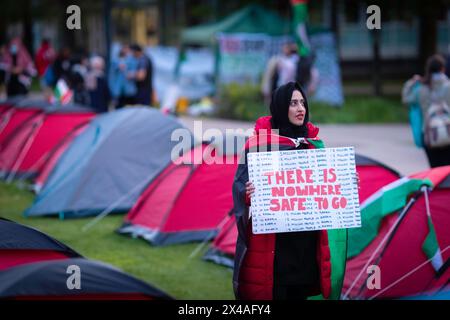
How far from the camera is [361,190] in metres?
8.19

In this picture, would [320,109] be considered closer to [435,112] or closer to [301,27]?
[301,27]

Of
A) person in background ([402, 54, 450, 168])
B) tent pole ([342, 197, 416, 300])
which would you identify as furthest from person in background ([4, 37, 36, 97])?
tent pole ([342, 197, 416, 300])

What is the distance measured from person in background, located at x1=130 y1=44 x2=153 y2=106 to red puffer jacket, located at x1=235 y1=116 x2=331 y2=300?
12.2 metres

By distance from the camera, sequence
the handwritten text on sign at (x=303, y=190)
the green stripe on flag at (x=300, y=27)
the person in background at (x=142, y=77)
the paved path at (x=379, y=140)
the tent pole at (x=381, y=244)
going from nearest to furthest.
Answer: the handwritten text on sign at (x=303, y=190) → the tent pole at (x=381, y=244) → the paved path at (x=379, y=140) → the person in background at (x=142, y=77) → the green stripe on flag at (x=300, y=27)

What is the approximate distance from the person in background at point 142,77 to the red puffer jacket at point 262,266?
12.2 metres

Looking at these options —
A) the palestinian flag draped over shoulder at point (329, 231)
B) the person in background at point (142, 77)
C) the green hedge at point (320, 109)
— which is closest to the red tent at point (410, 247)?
the palestinian flag draped over shoulder at point (329, 231)

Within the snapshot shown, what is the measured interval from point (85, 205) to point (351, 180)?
655cm

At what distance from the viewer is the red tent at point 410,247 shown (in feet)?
23.6

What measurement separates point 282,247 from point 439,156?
4.92 m

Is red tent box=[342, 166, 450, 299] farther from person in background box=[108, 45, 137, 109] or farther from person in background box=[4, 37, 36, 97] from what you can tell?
person in background box=[4, 37, 36, 97]

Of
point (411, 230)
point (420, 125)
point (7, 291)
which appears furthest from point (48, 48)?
point (7, 291)

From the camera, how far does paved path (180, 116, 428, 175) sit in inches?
593

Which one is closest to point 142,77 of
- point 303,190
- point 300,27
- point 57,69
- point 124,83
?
point 124,83

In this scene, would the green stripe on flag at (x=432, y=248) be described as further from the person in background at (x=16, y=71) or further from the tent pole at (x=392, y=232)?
the person in background at (x=16, y=71)
